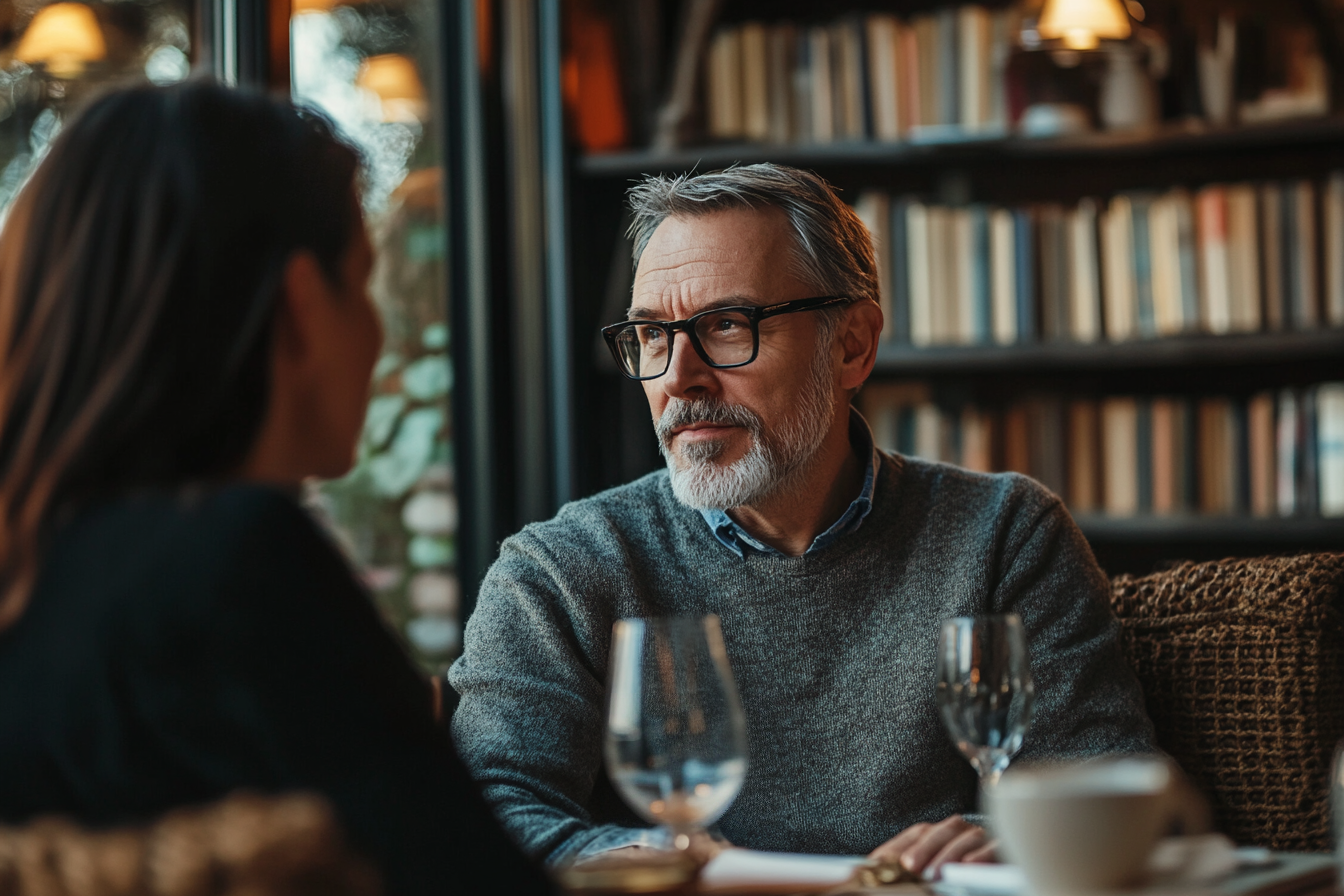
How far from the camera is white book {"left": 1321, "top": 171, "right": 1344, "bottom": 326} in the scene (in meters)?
2.89

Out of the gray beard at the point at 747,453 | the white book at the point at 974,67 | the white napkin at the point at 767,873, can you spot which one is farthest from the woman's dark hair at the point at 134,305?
the white book at the point at 974,67

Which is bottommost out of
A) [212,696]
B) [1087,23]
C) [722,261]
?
[212,696]

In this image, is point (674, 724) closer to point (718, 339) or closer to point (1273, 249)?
point (718, 339)

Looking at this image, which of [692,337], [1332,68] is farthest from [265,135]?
[1332,68]

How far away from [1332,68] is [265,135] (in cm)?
262

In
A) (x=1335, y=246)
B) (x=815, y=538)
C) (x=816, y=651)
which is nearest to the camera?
(x=816, y=651)

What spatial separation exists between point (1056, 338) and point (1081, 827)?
2323 mm

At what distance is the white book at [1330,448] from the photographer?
2912mm

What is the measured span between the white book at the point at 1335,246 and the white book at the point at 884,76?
877 millimetres

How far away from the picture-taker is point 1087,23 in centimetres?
261

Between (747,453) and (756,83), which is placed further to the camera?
(756,83)

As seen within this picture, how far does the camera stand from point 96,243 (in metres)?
0.91

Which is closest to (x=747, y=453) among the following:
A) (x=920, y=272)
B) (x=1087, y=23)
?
(x=1087, y=23)

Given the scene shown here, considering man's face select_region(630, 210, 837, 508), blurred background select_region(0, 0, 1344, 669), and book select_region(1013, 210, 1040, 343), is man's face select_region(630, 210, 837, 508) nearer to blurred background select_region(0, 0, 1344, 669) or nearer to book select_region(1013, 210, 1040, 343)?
blurred background select_region(0, 0, 1344, 669)
